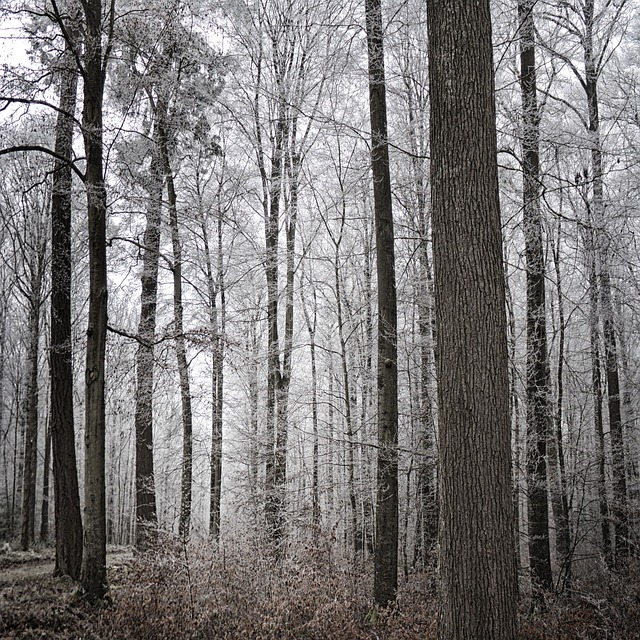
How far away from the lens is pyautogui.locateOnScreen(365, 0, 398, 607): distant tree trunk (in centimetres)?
664

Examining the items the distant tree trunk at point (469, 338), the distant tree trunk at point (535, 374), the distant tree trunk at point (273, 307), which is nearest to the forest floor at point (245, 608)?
the distant tree trunk at point (535, 374)

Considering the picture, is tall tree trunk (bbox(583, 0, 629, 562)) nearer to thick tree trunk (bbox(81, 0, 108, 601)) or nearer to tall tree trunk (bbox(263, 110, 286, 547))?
tall tree trunk (bbox(263, 110, 286, 547))

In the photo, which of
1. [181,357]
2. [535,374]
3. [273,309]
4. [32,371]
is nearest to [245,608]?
[535,374]

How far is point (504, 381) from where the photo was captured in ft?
10.9

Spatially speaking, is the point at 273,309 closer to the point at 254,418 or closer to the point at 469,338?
the point at 254,418

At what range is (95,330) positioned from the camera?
22.6ft

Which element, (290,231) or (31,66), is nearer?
(31,66)

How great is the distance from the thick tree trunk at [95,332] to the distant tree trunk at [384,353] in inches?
130

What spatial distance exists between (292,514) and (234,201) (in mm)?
7634

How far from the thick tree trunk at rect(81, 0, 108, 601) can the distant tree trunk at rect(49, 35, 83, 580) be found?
82 centimetres

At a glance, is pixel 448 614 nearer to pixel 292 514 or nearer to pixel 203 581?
pixel 203 581

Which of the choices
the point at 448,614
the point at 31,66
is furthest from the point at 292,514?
the point at 31,66

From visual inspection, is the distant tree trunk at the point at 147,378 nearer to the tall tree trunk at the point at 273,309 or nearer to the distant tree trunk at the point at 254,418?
the distant tree trunk at the point at 254,418

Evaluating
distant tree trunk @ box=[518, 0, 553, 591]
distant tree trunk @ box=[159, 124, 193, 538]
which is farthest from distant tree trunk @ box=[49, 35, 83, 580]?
distant tree trunk @ box=[518, 0, 553, 591]
